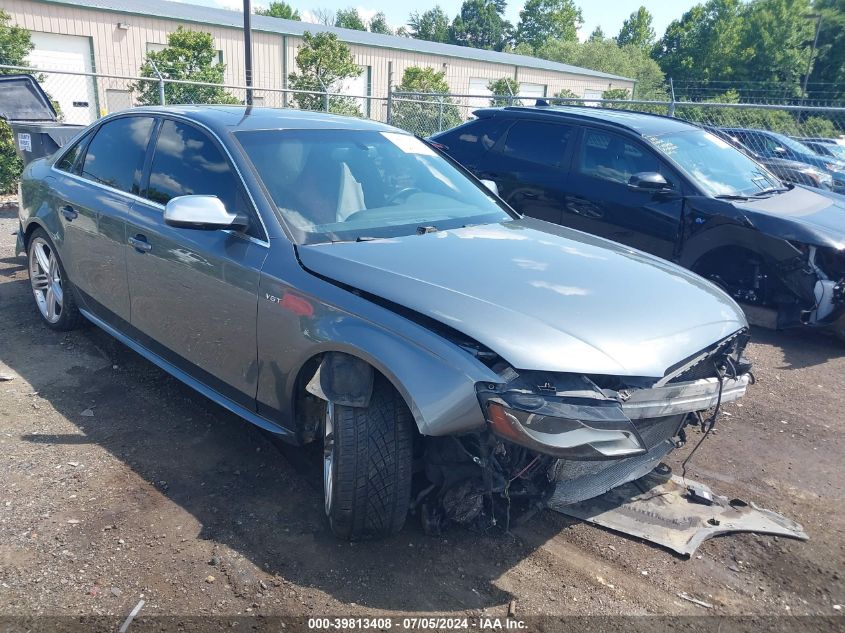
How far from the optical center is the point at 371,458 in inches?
108

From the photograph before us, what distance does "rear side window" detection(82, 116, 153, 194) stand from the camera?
419 cm

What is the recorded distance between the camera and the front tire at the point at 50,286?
4980 mm

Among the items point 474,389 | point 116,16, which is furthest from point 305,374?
point 116,16

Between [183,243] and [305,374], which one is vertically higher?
[183,243]

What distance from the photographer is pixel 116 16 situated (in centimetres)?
2236

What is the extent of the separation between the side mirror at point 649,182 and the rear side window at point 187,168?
3.88m

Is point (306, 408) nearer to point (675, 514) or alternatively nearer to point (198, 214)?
point (198, 214)

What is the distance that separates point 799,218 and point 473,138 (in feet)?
11.0

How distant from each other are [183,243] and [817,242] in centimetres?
478

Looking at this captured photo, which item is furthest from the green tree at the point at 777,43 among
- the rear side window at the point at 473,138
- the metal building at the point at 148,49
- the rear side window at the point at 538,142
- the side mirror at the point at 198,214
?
the side mirror at the point at 198,214

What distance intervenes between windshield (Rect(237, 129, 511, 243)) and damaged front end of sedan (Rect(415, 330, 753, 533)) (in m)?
1.20

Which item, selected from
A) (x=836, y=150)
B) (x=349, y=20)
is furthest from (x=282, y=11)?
(x=836, y=150)

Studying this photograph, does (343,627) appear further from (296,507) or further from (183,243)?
(183,243)

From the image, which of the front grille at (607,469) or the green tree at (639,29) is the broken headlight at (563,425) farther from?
the green tree at (639,29)
